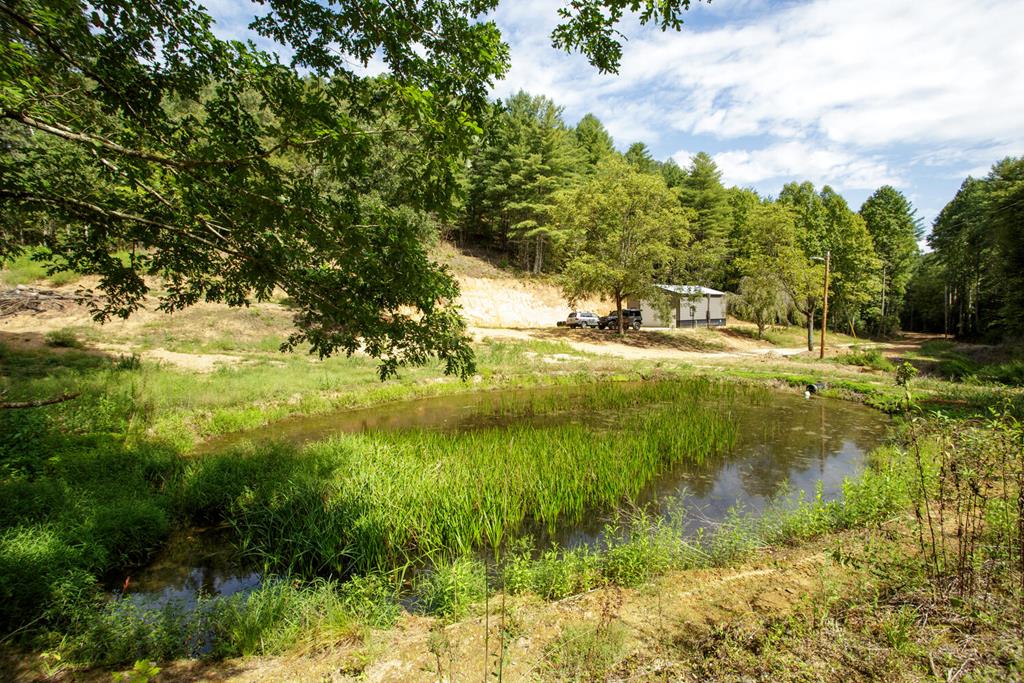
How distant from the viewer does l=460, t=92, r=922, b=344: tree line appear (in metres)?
33.3

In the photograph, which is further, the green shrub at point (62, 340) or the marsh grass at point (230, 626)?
the green shrub at point (62, 340)

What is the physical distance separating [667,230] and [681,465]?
25.8m

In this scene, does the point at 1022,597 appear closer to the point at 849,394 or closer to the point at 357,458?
the point at 357,458

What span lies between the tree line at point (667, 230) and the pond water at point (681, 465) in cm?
1413

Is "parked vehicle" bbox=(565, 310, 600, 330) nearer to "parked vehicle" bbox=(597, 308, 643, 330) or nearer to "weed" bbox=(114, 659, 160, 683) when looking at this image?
"parked vehicle" bbox=(597, 308, 643, 330)

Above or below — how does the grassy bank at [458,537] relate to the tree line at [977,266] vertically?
below

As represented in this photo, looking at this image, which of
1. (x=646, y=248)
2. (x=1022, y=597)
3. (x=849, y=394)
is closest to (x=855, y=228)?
(x=646, y=248)

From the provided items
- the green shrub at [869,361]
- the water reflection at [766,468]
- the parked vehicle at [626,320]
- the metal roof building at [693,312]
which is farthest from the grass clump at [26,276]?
the green shrub at [869,361]

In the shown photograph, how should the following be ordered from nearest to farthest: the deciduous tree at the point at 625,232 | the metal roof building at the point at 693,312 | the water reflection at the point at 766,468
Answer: the water reflection at the point at 766,468 < the deciduous tree at the point at 625,232 < the metal roof building at the point at 693,312

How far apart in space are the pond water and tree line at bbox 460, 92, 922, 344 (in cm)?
1413

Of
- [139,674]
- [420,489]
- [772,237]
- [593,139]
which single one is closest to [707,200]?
[593,139]

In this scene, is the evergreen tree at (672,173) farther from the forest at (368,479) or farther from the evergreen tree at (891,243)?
the forest at (368,479)

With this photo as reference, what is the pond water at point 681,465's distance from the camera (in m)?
6.49

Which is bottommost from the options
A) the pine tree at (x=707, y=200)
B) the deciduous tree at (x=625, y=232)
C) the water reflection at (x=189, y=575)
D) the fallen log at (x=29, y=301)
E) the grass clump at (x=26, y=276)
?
the water reflection at (x=189, y=575)
